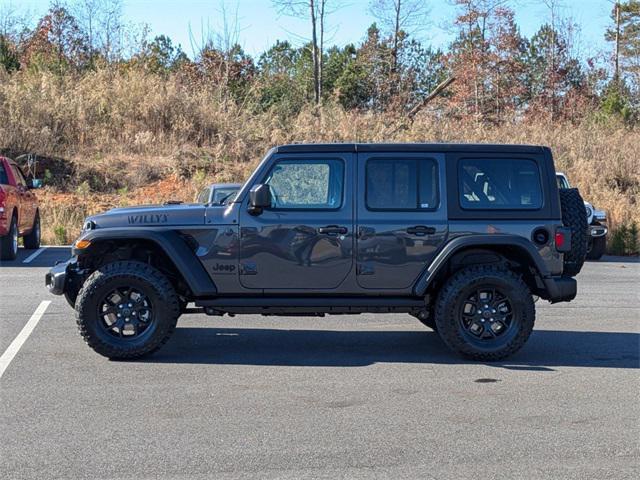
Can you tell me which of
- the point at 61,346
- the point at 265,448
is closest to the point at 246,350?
the point at 61,346

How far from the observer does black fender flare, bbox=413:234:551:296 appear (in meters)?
8.34

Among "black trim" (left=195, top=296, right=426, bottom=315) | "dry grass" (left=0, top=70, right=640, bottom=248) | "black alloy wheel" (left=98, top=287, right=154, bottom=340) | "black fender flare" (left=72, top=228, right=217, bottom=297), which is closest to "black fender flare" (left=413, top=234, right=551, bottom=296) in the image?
"black trim" (left=195, top=296, right=426, bottom=315)

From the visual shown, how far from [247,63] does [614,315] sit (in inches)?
1034

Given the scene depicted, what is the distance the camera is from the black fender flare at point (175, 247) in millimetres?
8234

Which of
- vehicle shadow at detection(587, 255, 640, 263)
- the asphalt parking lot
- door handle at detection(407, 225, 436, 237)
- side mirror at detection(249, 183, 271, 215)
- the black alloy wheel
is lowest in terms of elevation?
the asphalt parking lot

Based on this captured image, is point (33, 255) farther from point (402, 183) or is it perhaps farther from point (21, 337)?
point (402, 183)

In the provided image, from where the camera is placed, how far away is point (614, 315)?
1127 cm

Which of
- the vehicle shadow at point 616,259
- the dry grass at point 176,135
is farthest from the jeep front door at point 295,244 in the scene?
the dry grass at point 176,135

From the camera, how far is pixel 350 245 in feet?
27.5

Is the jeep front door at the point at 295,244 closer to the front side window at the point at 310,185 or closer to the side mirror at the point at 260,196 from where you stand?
the front side window at the point at 310,185

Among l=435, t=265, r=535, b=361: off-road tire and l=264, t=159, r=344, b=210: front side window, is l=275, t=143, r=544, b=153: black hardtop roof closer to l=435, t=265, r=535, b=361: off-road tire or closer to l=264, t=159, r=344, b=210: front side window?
l=264, t=159, r=344, b=210: front side window

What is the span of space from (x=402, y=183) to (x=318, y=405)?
8.21 ft

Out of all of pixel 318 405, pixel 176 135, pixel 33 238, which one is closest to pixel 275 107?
pixel 176 135

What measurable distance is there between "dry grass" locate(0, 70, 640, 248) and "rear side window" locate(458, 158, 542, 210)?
15.2 m
